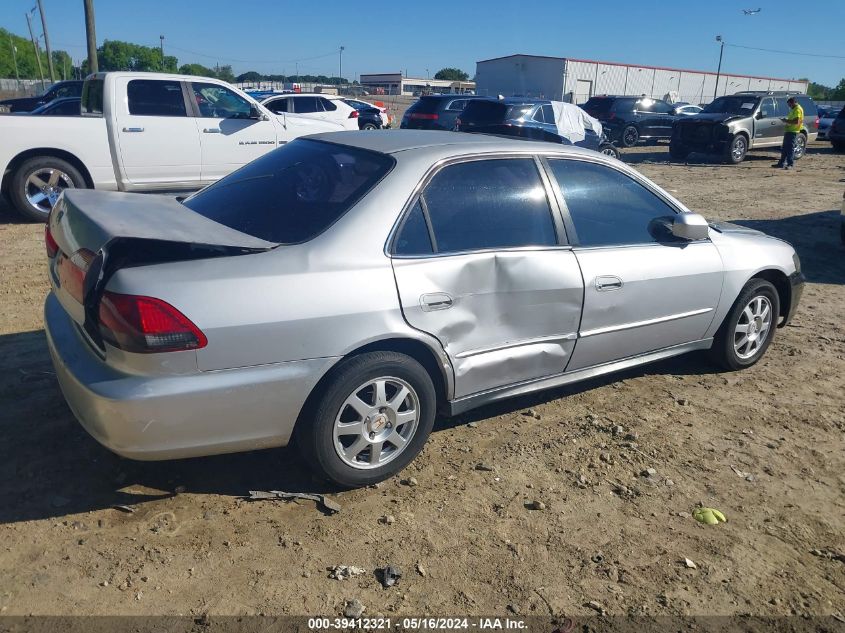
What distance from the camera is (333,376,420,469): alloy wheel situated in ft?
10.2

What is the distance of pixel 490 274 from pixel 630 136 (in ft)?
68.2

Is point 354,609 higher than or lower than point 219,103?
lower

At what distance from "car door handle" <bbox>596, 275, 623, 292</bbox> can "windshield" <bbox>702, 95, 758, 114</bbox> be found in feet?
56.6

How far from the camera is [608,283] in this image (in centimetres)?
385

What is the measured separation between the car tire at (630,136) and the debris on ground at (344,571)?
21682 mm

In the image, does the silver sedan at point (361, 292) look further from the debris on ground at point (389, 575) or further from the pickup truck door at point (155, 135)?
the pickup truck door at point (155, 135)

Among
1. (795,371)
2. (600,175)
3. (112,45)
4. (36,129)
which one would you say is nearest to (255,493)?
(600,175)

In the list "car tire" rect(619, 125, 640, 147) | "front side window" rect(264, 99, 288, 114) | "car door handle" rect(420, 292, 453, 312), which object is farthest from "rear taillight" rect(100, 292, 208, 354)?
"car tire" rect(619, 125, 640, 147)

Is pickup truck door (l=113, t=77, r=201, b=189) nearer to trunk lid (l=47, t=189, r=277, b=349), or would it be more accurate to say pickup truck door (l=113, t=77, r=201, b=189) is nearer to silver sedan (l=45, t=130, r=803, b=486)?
silver sedan (l=45, t=130, r=803, b=486)

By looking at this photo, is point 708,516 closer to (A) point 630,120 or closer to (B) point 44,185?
(B) point 44,185

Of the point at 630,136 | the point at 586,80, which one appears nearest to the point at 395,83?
the point at 586,80

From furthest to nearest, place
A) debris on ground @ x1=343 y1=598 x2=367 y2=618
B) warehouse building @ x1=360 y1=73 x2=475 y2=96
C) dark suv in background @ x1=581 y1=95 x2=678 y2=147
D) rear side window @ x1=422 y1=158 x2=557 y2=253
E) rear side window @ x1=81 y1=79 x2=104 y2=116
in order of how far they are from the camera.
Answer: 1. warehouse building @ x1=360 y1=73 x2=475 y2=96
2. dark suv in background @ x1=581 y1=95 x2=678 y2=147
3. rear side window @ x1=81 y1=79 x2=104 y2=116
4. rear side window @ x1=422 y1=158 x2=557 y2=253
5. debris on ground @ x1=343 y1=598 x2=367 y2=618

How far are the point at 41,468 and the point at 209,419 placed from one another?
110 cm

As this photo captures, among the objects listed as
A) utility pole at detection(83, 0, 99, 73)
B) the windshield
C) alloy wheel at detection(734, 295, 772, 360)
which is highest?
utility pole at detection(83, 0, 99, 73)
